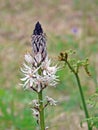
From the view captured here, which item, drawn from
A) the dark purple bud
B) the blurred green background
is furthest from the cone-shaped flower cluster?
the blurred green background

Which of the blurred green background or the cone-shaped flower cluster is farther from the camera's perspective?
the blurred green background

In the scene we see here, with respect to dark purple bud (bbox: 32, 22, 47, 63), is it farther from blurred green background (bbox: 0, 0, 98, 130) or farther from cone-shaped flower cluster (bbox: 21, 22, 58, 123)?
blurred green background (bbox: 0, 0, 98, 130)

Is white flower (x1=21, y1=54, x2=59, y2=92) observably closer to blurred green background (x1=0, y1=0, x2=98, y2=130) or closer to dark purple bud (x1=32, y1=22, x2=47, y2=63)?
dark purple bud (x1=32, y1=22, x2=47, y2=63)

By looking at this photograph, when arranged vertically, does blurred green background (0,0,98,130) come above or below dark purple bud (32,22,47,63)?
above

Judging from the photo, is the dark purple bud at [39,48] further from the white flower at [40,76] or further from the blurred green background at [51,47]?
the blurred green background at [51,47]

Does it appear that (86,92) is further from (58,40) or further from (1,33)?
(1,33)

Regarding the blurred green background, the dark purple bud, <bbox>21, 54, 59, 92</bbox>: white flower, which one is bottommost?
<bbox>21, 54, 59, 92</bbox>: white flower

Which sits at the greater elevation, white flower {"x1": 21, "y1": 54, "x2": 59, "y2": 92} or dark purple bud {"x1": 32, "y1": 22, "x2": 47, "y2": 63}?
dark purple bud {"x1": 32, "y1": 22, "x2": 47, "y2": 63}

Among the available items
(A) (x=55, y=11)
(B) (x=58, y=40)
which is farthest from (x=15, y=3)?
(B) (x=58, y=40)

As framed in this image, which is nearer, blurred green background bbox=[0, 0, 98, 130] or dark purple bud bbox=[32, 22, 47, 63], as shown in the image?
dark purple bud bbox=[32, 22, 47, 63]

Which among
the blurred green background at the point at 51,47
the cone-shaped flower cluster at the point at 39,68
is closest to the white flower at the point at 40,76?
the cone-shaped flower cluster at the point at 39,68
